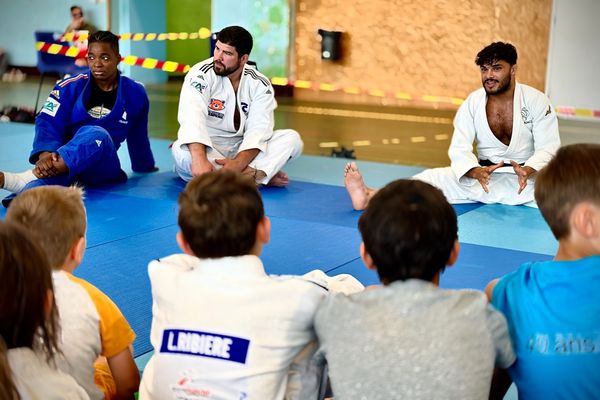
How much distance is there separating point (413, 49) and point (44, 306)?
35.8 ft

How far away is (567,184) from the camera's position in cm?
182

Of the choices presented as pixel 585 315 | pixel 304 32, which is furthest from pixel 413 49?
pixel 585 315

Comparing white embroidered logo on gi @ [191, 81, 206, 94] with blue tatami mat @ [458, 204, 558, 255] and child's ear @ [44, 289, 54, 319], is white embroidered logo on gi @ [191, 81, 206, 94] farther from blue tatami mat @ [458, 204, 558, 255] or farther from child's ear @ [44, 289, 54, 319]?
child's ear @ [44, 289, 54, 319]

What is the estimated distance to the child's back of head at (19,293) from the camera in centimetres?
130

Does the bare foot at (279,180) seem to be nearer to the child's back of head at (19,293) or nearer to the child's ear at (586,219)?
the child's ear at (586,219)

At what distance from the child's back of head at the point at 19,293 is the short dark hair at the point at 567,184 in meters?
1.13

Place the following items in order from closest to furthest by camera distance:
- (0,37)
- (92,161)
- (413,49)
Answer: (92,161) < (413,49) < (0,37)

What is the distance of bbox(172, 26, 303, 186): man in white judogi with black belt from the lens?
5129 mm

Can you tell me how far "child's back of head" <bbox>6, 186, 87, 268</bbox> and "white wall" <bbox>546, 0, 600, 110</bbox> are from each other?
9.47 m

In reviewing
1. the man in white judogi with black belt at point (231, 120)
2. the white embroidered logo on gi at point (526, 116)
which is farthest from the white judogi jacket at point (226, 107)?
the white embroidered logo on gi at point (526, 116)

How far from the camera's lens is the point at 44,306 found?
138 cm

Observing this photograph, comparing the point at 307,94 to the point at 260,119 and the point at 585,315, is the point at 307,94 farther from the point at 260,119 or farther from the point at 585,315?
the point at 585,315

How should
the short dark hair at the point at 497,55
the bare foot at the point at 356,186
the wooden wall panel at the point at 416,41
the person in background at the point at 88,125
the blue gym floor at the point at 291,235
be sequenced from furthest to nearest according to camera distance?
the wooden wall panel at the point at 416,41, the short dark hair at the point at 497,55, the person in background at the point at 88,125, the bare foot at the point at 356,186, the blue gym floor at the point at 291,235

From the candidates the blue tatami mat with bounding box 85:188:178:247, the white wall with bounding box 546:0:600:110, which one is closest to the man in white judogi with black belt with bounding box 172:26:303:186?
the blue tatami mat with bounding box 85:188:178:247
